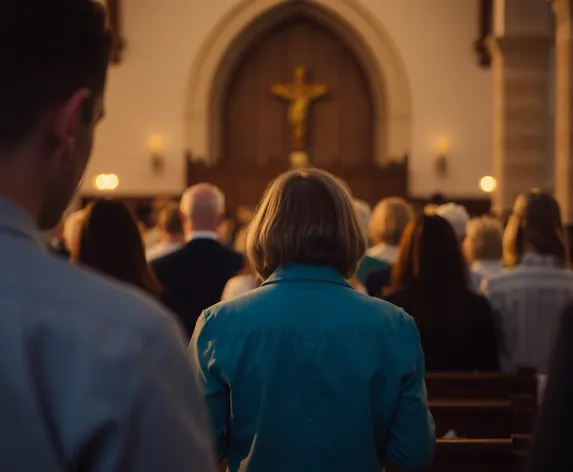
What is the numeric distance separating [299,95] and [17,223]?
56.9 feet

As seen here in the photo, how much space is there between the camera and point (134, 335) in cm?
88

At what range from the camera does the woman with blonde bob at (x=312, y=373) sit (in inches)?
85.1

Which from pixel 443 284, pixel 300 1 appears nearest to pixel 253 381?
pixel 443 284

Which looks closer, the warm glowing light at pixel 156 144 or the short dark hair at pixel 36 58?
the short dark hair at pixel 36 58

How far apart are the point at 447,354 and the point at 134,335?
2967 mm

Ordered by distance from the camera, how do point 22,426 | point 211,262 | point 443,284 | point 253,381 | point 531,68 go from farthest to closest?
point 531,68 < point 211,262 < point 443,284 < point 253,381 < point 22,426

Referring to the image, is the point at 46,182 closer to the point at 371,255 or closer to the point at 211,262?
the point at 211,262

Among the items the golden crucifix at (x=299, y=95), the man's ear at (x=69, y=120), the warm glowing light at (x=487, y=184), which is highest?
the golden crucifix at (x=299, y=95)

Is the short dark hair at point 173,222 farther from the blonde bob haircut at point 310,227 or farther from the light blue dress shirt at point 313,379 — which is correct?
the light blue dress shirt at point 313,379

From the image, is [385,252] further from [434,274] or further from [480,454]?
[480,454]

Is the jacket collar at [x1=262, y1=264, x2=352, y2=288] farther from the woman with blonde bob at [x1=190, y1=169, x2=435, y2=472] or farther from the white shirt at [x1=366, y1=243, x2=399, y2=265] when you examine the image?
the white shirt at [x1=366, y1=243, x2=399, y2=265]

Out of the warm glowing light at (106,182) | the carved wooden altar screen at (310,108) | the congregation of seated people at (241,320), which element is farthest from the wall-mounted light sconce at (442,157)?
the congregation of seated people at (241,320)

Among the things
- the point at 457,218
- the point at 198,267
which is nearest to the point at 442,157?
the point at 457,218

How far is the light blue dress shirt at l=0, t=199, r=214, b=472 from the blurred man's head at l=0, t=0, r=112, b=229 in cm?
12
